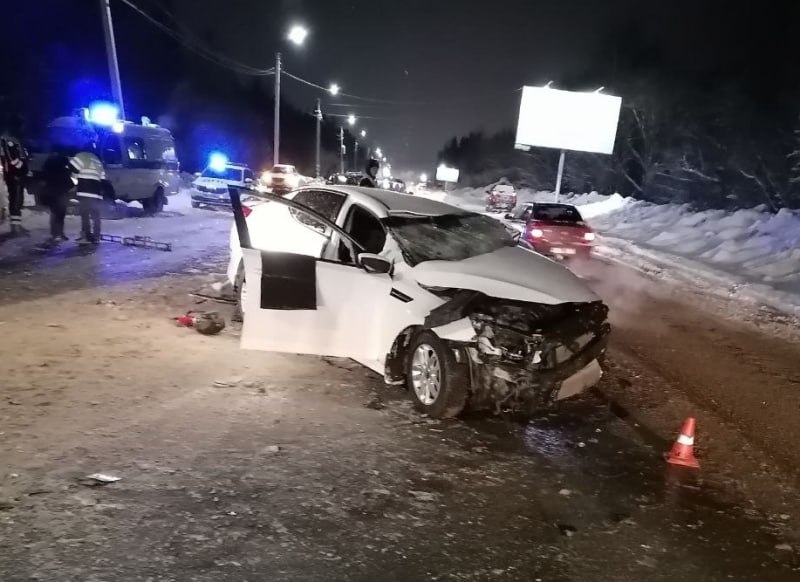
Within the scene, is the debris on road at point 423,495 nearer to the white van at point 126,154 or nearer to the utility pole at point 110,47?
the white van at point 126,154

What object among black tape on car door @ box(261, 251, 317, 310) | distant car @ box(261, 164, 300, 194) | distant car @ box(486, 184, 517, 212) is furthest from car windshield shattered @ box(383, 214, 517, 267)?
distant car @ box(486, 184, 517, 212)

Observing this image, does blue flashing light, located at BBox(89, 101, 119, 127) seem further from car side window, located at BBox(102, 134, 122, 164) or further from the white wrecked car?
the white wrecked car

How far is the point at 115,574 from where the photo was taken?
308cm

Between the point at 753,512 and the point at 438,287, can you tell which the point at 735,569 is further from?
the point at 438,287

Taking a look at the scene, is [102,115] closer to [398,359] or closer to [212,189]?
[212,189]

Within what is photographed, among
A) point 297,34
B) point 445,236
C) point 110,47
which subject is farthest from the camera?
point 297,34

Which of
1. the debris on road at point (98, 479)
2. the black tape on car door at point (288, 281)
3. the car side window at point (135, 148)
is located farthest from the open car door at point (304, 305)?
the car side window at point (135, 148)

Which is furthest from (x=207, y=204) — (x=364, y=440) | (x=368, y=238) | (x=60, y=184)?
(x=364, y=440)

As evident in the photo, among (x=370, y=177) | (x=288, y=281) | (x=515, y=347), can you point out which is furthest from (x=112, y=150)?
(x=515, y=347)

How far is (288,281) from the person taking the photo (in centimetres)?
576

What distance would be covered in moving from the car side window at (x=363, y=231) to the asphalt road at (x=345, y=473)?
1.19 metres

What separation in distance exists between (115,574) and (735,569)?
10.5 ft

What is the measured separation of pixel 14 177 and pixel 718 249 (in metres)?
17.9

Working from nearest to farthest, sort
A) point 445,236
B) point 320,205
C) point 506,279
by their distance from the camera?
point 506,279, point 445,236, point 320,205
